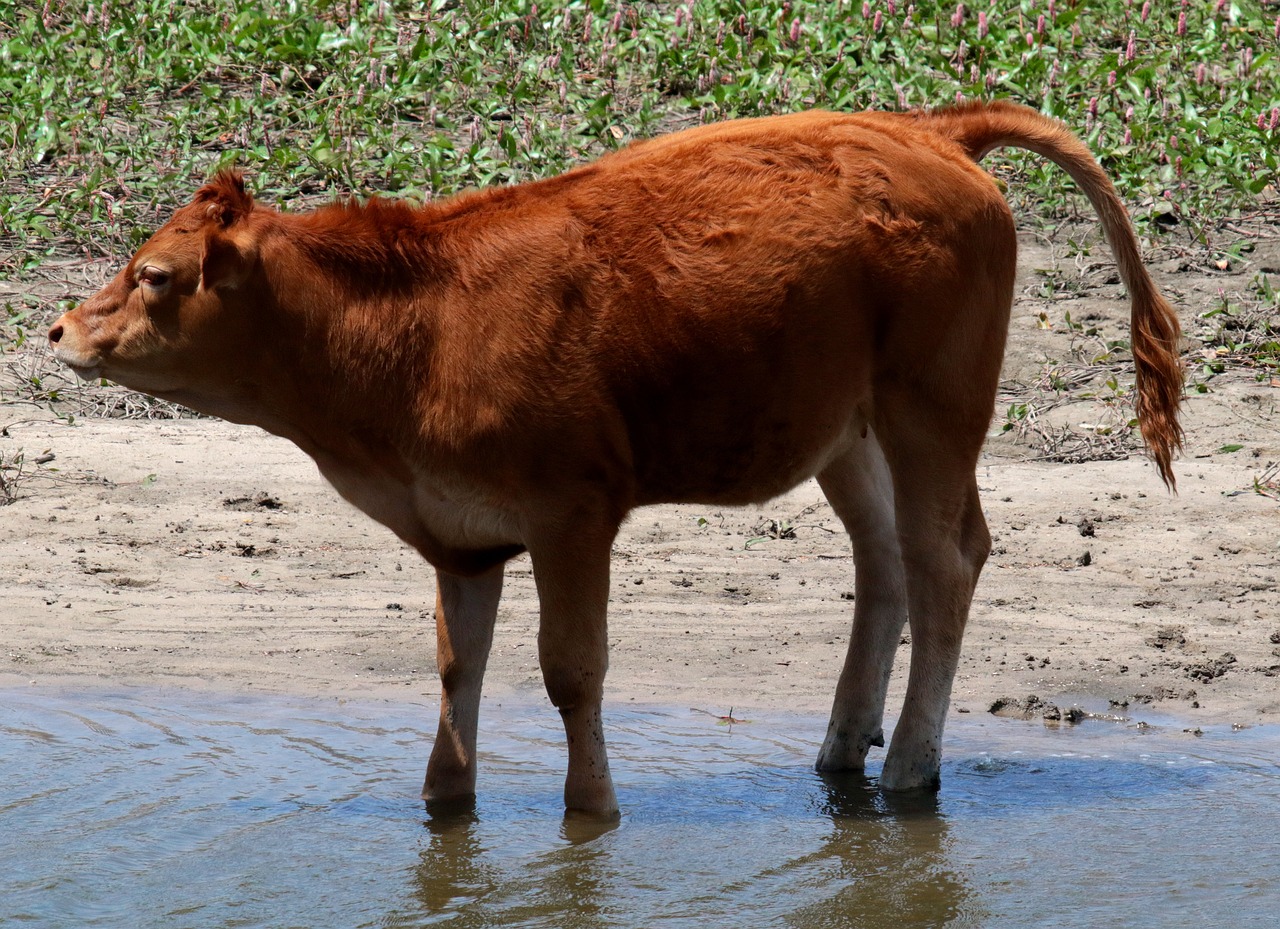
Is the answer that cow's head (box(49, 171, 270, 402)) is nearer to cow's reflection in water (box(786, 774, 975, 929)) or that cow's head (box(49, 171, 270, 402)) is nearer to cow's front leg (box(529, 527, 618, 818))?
cow's front leg (box(529, 527, 618, 818))

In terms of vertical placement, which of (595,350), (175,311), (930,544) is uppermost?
(175,311)

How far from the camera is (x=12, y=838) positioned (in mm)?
4676

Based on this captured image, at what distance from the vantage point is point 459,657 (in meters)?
4.96

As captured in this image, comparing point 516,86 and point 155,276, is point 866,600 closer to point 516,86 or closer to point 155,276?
point 155,276

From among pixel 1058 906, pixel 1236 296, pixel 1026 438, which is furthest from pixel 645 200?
pixel 1236 296

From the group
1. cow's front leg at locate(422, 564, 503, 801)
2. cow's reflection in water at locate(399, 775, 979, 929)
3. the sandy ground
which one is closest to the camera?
cow's reflection in water at locate(399, 775, 979, 929)

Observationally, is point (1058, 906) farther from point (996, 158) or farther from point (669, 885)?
point (996, 158)

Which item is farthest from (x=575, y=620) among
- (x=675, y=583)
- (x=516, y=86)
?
(x=516, y=86)

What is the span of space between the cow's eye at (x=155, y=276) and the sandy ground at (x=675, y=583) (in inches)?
81.0

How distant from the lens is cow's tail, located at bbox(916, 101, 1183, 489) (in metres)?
5.32

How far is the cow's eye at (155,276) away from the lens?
4492mm

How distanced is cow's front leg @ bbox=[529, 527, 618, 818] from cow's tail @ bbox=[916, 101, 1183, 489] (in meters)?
1.83

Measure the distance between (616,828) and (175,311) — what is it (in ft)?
6.17

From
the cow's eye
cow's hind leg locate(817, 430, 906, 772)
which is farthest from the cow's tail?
the cow's eye
